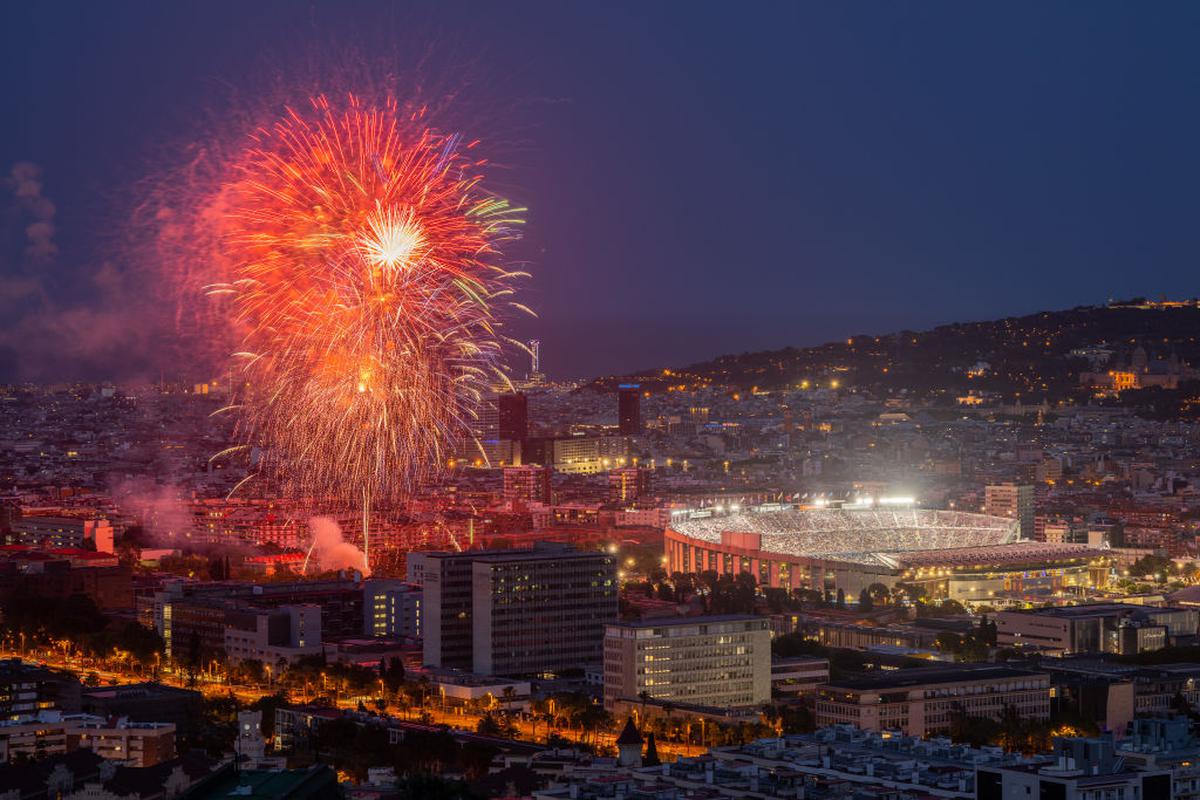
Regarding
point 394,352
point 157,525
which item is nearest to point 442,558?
point 394,352

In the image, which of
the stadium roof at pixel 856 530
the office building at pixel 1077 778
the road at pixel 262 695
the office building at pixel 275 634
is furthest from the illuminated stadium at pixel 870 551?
the office building at pixel 1077 778

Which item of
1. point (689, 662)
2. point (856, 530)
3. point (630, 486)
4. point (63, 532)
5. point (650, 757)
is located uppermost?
point (630, 486)

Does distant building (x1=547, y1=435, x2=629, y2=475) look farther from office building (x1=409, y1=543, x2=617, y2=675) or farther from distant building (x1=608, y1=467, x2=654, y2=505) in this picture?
office building (x1=409, y1=543, x2=617, y2=675)

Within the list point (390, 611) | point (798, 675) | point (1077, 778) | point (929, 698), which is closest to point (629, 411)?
point (390, 611)

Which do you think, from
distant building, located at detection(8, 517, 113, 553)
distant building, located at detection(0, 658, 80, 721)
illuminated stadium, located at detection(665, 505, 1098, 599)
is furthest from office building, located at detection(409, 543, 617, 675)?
distant building, located at detection(8, 517, 113, 553)

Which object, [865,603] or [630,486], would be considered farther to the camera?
[630,486]

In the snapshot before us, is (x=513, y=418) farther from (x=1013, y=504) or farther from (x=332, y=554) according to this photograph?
(x=332, y=554)

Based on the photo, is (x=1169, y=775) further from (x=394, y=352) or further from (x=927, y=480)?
(x=927, y=480)
